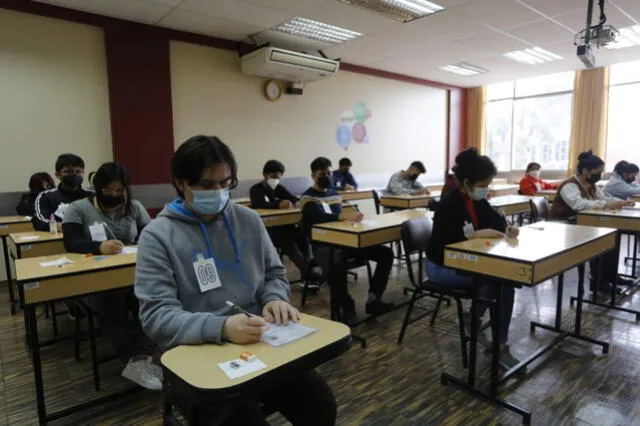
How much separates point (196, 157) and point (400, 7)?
12.9 feet

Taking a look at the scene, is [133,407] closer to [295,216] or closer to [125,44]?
[295,216]

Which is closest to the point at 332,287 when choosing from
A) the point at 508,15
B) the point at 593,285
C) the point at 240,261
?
the point at 240,261

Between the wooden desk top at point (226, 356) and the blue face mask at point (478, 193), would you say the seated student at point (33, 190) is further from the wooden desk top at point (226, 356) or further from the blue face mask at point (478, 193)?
the blue face mask at point (478, 193)

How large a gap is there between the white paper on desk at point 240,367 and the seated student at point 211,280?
0.10 meters

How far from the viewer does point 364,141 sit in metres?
7.41

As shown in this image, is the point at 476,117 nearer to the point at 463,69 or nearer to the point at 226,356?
Result: the point at 463,69

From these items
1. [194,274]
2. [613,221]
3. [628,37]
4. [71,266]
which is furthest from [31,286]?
[628,37]

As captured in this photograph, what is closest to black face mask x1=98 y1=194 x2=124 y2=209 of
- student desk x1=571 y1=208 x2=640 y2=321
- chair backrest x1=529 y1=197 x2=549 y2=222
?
student desk x1=571 y1=208 x2=640 y2=321

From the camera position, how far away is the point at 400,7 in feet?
14.3

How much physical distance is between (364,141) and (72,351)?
573 cm

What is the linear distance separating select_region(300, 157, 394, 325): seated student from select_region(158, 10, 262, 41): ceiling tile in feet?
7.79

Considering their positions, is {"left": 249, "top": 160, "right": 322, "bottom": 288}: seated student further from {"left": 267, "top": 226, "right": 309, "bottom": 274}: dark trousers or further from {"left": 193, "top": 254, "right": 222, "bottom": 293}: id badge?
{"left": 193, "top": 254, "right": 222, "bottom": 293}: id badge

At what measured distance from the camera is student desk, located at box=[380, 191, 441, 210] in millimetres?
5355

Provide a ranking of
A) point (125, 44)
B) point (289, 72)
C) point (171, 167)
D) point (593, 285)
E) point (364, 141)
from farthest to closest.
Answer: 1. point (364, 141)
2. point (289, 72)
3. point (125, 44)
4. point (593, 285)
5. point (171, 167)
